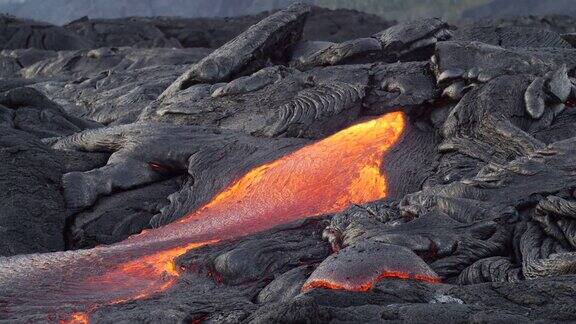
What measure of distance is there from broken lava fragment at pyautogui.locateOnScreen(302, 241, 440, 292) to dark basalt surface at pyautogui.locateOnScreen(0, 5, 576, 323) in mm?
16

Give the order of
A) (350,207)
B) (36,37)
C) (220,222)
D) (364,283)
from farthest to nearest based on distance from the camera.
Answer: (36,37) < (220,222) < (350,207) < (364,283)

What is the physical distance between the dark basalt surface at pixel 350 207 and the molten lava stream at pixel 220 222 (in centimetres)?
17

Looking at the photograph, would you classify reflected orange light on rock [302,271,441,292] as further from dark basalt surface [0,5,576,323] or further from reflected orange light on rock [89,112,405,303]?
reflected orange light on rock [89,112,405,303]

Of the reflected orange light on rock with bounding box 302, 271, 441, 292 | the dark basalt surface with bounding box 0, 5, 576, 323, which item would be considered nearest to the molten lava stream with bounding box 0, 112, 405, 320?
the dark basalt surface with bounding box 0, 5, 576, 323

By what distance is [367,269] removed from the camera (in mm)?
6027

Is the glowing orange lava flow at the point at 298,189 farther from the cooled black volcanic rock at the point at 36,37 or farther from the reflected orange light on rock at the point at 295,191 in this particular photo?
the cooled black volcanic rock at the point at 36,37

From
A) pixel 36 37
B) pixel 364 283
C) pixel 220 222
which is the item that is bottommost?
pixel 220 222

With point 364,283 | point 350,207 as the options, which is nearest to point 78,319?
point 364,283

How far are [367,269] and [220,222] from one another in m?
3.60

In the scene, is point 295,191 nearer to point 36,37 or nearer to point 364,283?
point 364,283

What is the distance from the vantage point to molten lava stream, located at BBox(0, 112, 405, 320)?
22.7 feet

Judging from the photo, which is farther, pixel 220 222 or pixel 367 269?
pixel 220 222

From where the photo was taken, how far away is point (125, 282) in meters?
7.23

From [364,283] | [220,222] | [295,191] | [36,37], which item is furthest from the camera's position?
[36,37]
